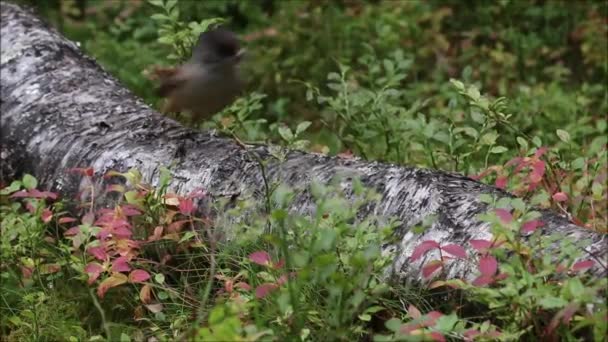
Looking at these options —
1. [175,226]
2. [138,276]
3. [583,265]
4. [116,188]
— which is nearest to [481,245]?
[583,265]

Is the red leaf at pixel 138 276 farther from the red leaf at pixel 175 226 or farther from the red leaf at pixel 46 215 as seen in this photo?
the red leaf at pixel 46 215

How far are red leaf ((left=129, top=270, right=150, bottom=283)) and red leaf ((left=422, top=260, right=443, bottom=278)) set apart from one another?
905 millimetres

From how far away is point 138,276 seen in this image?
9.57 ft

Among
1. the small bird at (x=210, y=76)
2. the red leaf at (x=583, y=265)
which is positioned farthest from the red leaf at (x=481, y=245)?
the small bird at (x=210, y=76)

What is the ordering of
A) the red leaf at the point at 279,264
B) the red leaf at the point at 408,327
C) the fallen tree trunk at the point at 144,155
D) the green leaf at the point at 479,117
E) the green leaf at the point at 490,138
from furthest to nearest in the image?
the green leaf at the point at 479,117, the green leaf at the point at 490,138, the fallen tree trunk at the point at 144,155, the red leaf at the point at 279,264, the red leaf at the point at 408,327

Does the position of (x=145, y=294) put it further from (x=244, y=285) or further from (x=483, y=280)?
(x=483, y=280)

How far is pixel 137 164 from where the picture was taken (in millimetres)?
3674

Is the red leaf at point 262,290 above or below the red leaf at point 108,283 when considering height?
above

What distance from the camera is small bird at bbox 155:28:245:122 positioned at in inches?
147

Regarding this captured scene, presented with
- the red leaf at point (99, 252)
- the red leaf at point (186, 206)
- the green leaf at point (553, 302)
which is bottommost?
the red leaf at point (99, 252)

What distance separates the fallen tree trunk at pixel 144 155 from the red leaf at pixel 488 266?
0.27 meters

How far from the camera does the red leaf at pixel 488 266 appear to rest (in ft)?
7.66

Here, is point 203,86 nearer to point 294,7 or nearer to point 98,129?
point 98,129

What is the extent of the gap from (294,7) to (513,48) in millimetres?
1578
